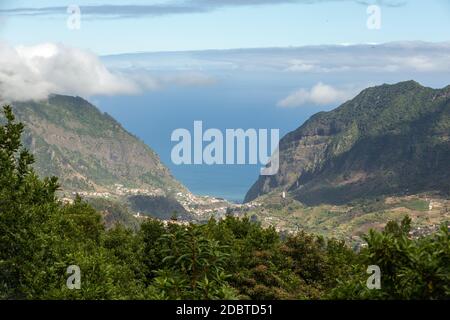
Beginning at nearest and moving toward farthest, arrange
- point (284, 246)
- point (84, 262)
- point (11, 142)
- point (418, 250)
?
point (418, 250) → point (84, 262) → point (11, 142) → point (284, 246)

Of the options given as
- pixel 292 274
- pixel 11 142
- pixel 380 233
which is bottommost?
pixel 292 274

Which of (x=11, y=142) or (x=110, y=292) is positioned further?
(x=11, y=142)

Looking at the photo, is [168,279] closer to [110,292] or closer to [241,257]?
[110,292]

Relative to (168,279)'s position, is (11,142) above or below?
above

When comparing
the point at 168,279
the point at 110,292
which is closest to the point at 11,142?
the point at 110,292
